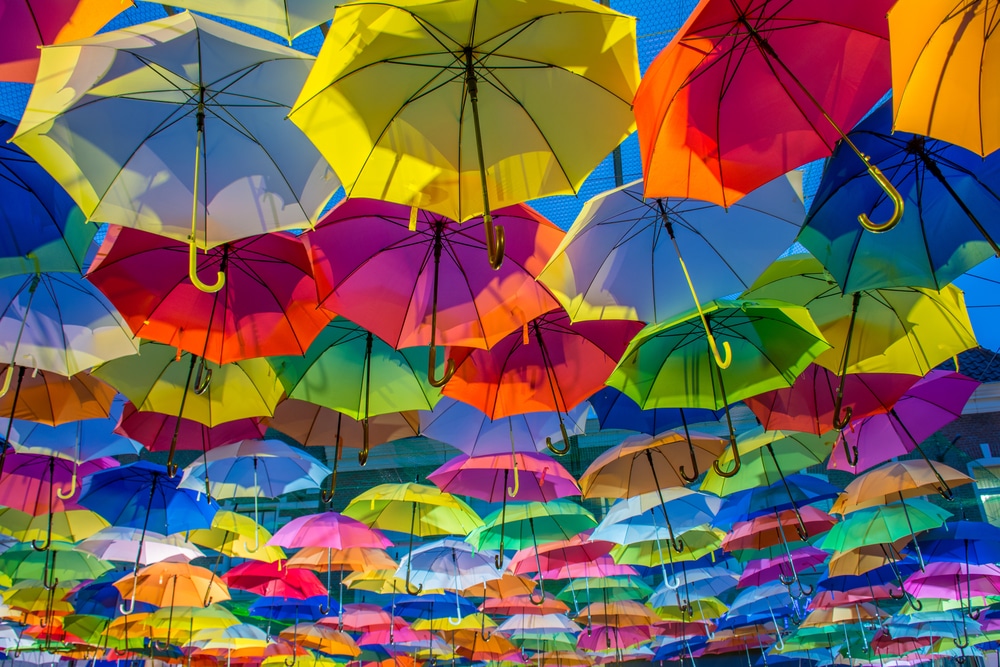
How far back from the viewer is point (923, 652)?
1401 centimetres

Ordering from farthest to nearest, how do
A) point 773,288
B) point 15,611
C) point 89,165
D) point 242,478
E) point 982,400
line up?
point 982,400 < point 15,611 < point 242,478 < point 773,288 < point 89,165

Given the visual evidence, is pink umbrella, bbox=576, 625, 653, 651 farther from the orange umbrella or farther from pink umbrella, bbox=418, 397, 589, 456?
pink umbrella, bbox=418, 397, 589, 456

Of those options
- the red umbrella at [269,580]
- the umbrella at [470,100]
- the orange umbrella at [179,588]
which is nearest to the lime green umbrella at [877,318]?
the umbrella at [470,100]

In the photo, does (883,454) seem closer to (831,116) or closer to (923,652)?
(831,116)

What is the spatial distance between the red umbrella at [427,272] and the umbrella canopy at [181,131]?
542 mm

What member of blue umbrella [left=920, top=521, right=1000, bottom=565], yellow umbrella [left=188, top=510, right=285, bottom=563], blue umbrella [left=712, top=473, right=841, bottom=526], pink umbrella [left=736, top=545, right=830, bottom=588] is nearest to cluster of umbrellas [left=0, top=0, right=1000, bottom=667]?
blue umbrella [left=712, top=473, right=841, bottom=526]

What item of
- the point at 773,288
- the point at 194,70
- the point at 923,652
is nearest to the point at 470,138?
the point at 194,70

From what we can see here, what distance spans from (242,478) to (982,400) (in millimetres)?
13767

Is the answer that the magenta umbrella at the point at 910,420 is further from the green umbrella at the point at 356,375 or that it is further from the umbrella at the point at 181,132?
the umbrella at the point at 181,132

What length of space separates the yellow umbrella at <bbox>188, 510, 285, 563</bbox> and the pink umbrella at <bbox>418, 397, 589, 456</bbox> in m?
2.92

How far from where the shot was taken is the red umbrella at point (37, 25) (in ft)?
8.00

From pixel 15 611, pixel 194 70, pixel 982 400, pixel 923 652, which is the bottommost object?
pixel 923 652

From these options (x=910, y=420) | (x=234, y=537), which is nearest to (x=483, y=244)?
(x=910, y=420)

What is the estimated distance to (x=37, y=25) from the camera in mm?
2479
